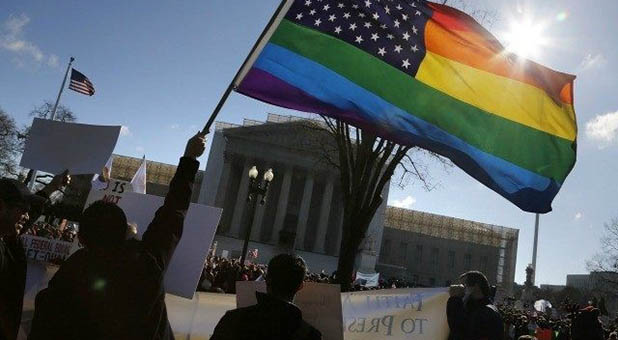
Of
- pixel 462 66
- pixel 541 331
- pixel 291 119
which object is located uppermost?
pixel 291 119

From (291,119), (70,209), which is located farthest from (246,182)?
(70,209)

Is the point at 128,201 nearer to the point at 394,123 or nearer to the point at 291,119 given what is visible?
the point at 394,123

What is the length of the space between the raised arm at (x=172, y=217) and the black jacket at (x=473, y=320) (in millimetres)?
2765

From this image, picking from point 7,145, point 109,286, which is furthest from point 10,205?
point 7,145

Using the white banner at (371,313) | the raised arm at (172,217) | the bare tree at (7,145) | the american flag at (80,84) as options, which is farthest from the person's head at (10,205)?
the bare tree at (7,145)

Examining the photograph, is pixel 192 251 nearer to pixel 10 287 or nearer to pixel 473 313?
pixel 10 287

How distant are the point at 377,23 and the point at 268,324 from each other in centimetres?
323

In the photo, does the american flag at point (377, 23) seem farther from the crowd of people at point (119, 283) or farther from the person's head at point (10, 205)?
the person's head at point (10, 205)

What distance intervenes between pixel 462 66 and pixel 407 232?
88.3 meters

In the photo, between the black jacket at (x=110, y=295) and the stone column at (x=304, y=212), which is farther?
the stone column at (x=304, y=212)

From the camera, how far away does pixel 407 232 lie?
90.9 m

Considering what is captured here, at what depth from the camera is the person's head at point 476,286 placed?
4316 millimetres

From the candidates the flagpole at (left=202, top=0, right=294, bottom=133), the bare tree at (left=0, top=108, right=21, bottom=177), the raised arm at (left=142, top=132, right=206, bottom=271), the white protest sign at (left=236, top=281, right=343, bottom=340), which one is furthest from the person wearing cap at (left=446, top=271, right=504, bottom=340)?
the bare tree at (left=0, top=108, right=21, bottom=177)

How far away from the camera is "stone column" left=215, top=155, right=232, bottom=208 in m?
53.4
